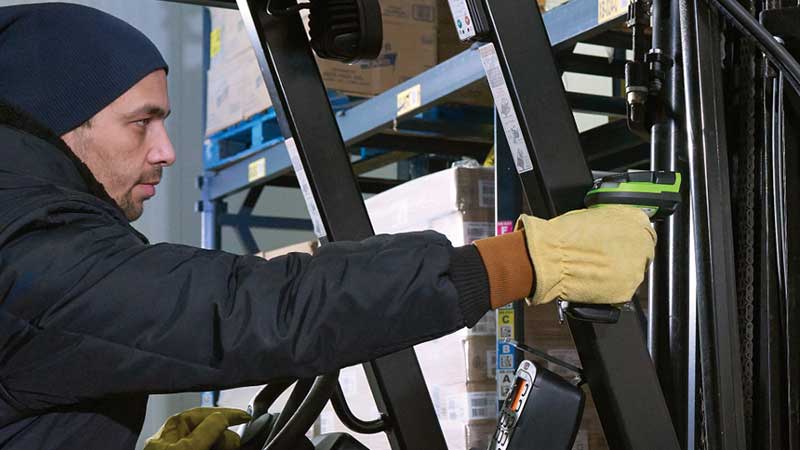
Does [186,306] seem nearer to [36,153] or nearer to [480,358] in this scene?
[36,153]

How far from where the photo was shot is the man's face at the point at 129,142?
1.75 m

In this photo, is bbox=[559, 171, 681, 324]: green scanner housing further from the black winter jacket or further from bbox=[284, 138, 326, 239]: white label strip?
Answer: bbox=[284, 138, 326, 239]: white label strip

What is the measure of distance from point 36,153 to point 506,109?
751 mm

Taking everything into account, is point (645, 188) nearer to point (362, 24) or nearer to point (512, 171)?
point (362, 24)

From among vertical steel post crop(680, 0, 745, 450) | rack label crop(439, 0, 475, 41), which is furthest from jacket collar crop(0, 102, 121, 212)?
vertical steel post crop(680, 0, 745, 450)

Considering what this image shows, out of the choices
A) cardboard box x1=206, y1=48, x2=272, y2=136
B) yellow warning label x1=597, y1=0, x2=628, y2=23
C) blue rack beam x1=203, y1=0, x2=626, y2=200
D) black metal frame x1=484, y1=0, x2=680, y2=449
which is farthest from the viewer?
cardboard box x1=206, y1=48, x2=272, y2=136

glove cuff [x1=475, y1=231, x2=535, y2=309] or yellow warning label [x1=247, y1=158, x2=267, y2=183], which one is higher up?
yellow warning label [x1=247, y1=158, x2=267, y2=183]

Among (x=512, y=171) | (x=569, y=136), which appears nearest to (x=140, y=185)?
(x=569, y=136)

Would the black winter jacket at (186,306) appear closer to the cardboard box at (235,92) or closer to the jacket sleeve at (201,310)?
the jacket sleeve at (201,310)

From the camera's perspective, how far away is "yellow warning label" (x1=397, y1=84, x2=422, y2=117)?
152 inches

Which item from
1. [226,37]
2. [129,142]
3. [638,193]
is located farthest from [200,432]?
[226,37]

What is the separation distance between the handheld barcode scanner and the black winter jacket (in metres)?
0.22

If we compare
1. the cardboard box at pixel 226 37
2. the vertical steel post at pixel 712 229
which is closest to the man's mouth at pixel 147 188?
the vertical steel post at pixel 712 229

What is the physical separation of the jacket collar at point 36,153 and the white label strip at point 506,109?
2.29ft
